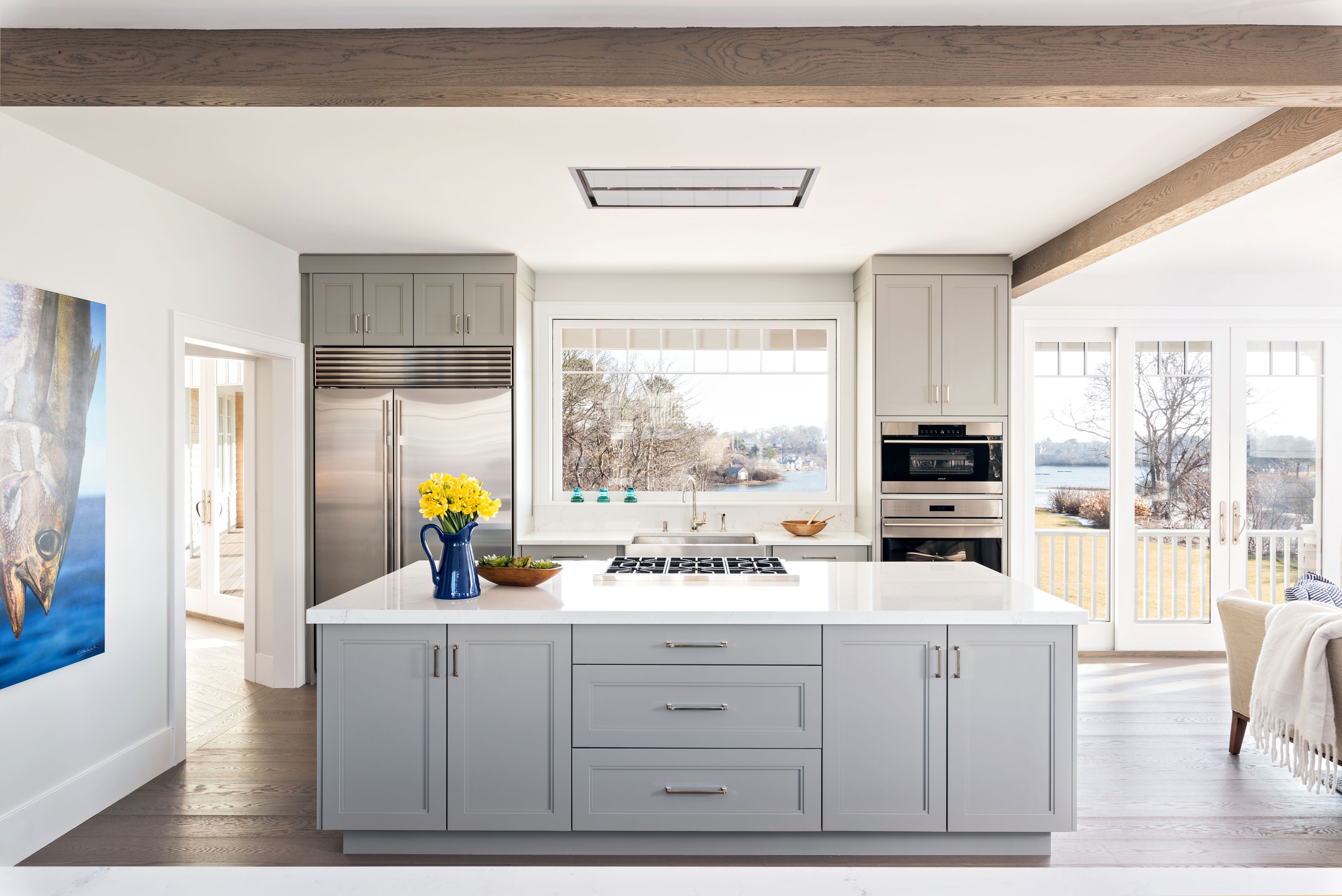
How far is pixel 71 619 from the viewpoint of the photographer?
2.78m

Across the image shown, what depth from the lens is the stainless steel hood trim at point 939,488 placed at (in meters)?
4.58

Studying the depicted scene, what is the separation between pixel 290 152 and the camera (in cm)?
294

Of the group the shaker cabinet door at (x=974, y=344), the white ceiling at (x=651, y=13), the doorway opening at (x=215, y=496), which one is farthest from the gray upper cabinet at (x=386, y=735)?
the doorway opening at (x=215, y=496)

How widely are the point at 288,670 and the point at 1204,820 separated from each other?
14.4 ft

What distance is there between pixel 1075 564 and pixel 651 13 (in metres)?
4.52

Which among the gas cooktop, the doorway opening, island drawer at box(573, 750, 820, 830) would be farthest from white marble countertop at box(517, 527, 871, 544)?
the doorway opening

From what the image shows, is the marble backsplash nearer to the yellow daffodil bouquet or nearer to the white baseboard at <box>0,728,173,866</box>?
the white baseboard at <box>0,728,173,866</box>

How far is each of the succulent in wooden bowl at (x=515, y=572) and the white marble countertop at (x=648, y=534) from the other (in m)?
1.61

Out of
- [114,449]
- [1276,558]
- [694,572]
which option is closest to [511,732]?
[694,572]

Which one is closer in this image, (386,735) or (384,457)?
(386,735)

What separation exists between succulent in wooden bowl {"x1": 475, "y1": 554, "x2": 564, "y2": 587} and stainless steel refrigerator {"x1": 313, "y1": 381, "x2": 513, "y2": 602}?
1699mm

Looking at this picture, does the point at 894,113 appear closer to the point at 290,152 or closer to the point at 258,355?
the point at 290,152

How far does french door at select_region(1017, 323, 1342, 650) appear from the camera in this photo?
200 inches

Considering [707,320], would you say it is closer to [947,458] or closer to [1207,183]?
[947,458]
